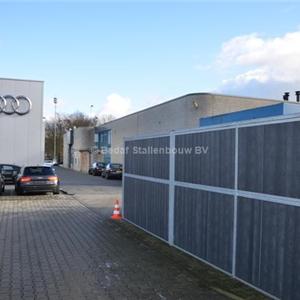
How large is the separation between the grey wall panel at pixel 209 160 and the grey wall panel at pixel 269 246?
0.69m

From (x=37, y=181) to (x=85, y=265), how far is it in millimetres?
13925

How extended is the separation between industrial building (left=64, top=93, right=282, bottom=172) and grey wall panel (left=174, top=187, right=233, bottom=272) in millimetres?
6033

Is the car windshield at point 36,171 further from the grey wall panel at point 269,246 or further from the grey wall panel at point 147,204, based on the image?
the grey wall panel at point 269,246

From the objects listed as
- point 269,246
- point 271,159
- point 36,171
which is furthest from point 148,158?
point 36,171

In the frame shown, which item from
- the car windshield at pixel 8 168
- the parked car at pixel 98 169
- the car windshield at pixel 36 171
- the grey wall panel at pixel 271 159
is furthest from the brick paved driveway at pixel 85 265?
the parked car at pixel 98 169

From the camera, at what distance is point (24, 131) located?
33781 mm

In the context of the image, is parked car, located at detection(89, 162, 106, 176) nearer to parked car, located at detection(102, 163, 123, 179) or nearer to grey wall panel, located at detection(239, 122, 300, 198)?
parked car, located at detection(102, 163, 123, 179)

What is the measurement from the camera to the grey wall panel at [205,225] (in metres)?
7.21

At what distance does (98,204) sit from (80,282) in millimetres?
11320

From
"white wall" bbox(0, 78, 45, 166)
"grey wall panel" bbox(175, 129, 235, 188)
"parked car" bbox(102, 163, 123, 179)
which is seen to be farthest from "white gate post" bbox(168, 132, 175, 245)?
"parked car" bbox(102, 163, 123, 179)

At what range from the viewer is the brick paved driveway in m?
6.25

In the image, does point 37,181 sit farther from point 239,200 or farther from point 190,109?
point 239,200

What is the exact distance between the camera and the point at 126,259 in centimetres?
827

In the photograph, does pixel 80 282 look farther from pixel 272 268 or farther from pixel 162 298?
pixel 272 268
